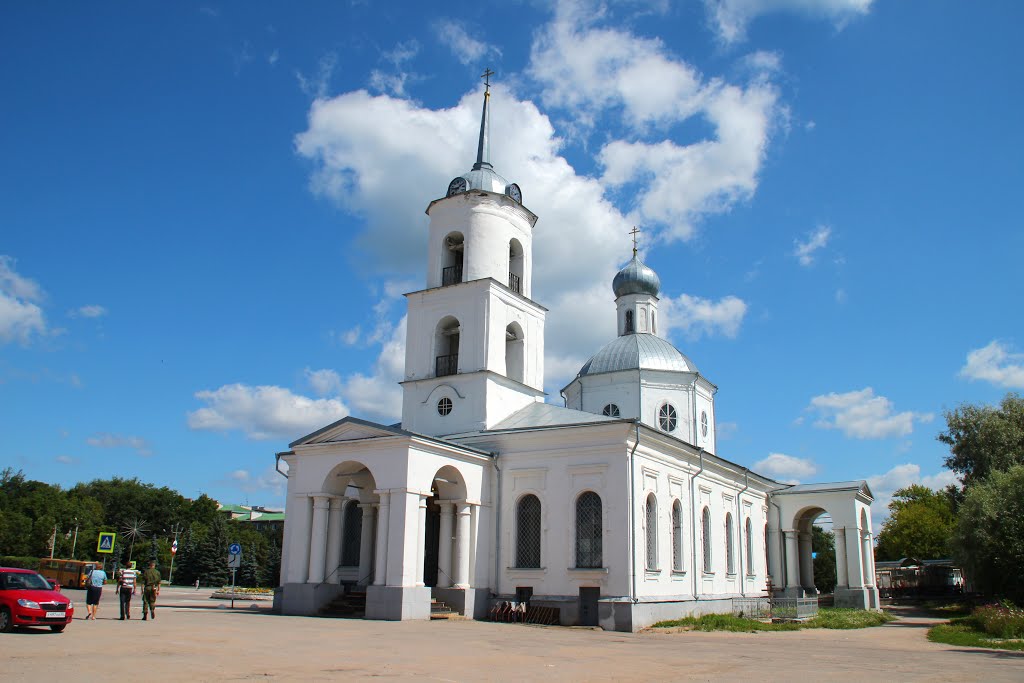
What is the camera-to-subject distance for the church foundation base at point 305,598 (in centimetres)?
2320

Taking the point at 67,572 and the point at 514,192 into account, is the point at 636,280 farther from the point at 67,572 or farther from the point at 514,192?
the point at 67,572

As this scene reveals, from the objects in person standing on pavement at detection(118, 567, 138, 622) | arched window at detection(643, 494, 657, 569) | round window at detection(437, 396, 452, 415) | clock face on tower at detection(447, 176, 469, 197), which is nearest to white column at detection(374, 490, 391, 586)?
round window at detection(437, 396, 452, 415)

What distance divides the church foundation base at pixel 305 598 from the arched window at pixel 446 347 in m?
8.19

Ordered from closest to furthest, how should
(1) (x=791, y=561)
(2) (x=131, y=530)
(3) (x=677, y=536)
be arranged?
(3) (x=677, y=536)
(1) (x=791, y=561)
(2) (x=131, y=530)

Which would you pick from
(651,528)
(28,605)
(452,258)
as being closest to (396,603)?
(651,528)

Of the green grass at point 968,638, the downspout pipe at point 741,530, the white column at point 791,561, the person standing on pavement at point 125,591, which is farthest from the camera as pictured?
the white column at point 791,561

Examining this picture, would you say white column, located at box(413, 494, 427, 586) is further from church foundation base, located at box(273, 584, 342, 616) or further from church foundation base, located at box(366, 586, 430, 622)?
church foundation base, located at box(273, 584, 342, 616)

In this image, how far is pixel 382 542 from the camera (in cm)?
2228

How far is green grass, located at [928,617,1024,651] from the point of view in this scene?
17.7m

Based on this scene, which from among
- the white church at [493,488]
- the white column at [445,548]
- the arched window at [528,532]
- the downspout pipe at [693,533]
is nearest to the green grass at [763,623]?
the white church at [493,488]

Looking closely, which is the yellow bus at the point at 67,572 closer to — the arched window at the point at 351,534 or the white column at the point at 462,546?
the arched window at the point at 351,534

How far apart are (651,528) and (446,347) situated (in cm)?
963

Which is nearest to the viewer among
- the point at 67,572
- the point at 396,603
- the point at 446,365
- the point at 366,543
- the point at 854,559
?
the point at 396,603

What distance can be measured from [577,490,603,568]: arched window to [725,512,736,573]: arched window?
31.8 feet
